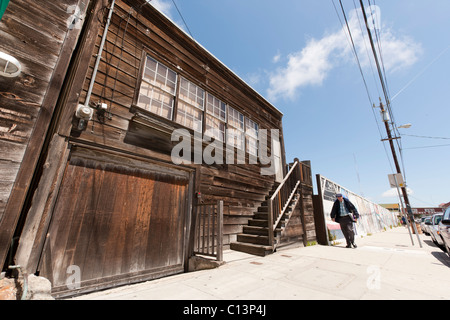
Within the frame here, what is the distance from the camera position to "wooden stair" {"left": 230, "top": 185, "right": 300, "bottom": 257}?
5166 mm

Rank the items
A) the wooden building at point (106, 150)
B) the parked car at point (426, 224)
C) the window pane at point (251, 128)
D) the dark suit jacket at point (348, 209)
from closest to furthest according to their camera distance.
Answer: the wooden building at point (106, 150) → the dark suit jacket at point (348, 209) → the window pane at point (251, 128) → the parked car at point (426, 224)

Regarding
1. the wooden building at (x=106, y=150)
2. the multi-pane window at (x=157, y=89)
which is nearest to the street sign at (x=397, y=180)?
the wooden building at (x=106, y=150)

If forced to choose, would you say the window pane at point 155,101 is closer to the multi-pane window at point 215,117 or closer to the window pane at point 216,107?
the multi-pane window at point 215,117

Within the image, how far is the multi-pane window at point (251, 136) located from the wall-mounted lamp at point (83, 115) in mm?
5298

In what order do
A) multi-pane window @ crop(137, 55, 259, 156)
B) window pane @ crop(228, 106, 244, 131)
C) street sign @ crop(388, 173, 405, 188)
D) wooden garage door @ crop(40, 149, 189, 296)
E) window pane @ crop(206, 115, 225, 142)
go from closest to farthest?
1. wooden garage door @ crop(40, 149, 189, 296)
2. multi-pane window @ crop(137, 55, 259, 156)
3. window pane @ crop(206, 115, 225, 142)
4. window pane @ crop(228, 106, 244, 131)
5. street sign @ crop(388, 173, 405, 188)

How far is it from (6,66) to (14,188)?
173 cm

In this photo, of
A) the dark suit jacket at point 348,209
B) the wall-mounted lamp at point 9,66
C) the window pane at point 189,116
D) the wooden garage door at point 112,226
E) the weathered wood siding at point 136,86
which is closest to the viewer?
the wall-mounted lamp at point 9,66

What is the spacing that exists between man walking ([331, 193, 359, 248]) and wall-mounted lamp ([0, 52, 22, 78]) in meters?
8.72

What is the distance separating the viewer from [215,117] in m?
6.39

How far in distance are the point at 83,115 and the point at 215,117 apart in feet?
12.5

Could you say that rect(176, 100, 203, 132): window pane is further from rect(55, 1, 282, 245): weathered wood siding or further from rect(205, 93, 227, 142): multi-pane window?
rect(55, 1, 282, 245): weathered wood siding

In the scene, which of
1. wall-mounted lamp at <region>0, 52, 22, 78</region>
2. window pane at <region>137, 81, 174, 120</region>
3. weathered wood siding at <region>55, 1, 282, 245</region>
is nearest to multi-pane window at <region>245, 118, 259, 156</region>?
weathered wood siding at <region>55, 1, 282, 245</region>

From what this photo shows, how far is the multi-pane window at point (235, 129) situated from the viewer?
6.91m

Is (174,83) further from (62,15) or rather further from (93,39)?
(62,15)
